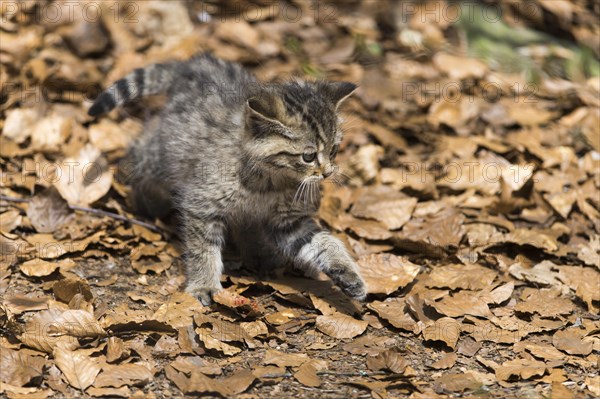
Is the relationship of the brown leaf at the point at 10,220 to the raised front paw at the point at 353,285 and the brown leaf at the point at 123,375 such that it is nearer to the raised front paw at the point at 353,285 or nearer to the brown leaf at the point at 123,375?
the brown leaf at the point at 123,375

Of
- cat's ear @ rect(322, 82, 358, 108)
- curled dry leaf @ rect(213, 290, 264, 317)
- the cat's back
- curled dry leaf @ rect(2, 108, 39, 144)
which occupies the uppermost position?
cat's ear @ rect(322, 82, 358, 108)

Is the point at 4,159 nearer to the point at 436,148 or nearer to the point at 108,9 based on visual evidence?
the point at 108,9

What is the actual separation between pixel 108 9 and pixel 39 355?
14.9ft

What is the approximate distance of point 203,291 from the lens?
479cm

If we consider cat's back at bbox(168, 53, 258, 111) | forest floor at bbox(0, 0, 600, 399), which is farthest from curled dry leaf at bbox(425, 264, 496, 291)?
cat's back at bbox(168, 53, 258, 111)

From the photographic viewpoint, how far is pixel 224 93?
5.43 m

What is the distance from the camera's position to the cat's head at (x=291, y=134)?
4.70 m

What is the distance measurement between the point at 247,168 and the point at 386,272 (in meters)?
1.16

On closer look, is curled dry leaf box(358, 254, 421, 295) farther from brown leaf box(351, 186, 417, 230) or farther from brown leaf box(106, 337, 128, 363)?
brown leaf box(106, 337, 128, 363)

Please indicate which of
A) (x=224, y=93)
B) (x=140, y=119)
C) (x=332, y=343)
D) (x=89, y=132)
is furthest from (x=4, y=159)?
(x=332, y=343)

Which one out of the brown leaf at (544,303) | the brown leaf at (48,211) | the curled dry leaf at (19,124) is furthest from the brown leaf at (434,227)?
the curled dry leaf at (19,124)

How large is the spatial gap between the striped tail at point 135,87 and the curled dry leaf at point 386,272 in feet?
6.73

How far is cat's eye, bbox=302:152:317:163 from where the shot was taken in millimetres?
4744

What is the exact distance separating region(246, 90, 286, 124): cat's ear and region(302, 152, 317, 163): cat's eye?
0.25m
